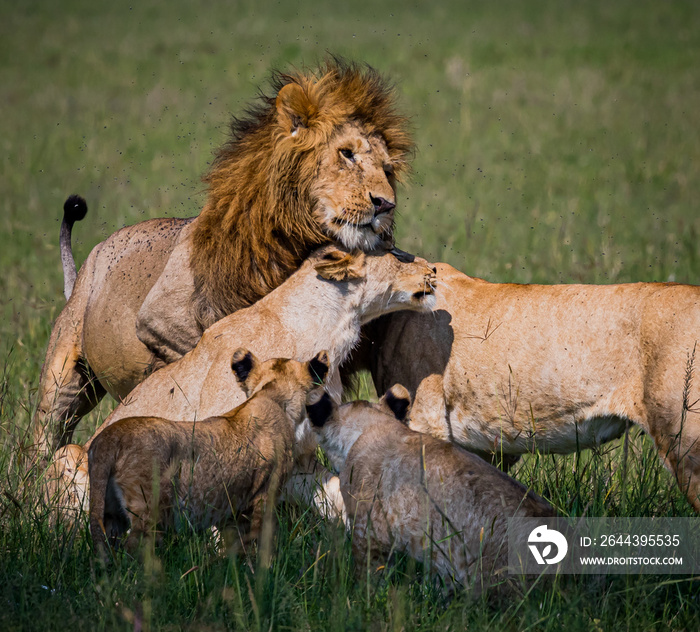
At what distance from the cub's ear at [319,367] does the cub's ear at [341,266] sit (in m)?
0.46

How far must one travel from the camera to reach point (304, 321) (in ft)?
14.5

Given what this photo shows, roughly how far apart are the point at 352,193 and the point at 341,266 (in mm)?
334

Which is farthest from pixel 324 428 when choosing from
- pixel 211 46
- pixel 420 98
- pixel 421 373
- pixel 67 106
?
pixel 211 46

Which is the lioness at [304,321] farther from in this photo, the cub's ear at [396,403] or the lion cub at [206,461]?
the cub's ear at [396,403]

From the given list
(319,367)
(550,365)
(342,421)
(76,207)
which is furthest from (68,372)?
(550,365)

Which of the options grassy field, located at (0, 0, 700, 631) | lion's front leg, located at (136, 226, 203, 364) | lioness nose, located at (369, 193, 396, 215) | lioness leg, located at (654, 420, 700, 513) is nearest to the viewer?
grassy field, located at (0, 0, 700, 631)

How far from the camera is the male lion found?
434 cm

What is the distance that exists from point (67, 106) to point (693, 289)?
670 inches

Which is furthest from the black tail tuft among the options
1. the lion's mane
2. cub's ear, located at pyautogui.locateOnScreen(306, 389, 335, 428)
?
cub's ear, located at pyautogui.locateOnScreen(306, 389, 335, 428)

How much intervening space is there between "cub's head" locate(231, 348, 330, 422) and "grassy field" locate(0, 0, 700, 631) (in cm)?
47

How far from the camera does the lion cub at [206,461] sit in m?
3.48

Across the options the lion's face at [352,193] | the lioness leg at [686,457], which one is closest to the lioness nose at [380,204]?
the lion's face at [352,193]

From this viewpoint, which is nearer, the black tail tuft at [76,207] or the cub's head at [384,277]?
the cub's head at [384,277]

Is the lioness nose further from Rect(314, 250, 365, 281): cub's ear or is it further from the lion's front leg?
the lion's front leg
